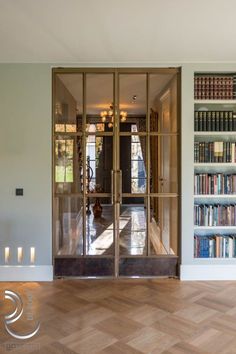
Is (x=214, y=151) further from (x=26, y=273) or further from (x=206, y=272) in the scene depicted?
(x=26, y=273)

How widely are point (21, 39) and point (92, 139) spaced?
138cm

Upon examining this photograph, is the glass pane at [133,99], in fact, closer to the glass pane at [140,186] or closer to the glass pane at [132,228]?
the glass pane at [140,186]

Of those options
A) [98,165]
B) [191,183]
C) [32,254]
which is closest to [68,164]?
[98,165]

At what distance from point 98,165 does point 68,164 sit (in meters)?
0.38

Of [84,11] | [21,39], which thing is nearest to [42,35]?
[21,39]

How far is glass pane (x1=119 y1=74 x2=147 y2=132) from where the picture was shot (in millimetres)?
4215

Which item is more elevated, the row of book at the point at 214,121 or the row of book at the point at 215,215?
the row of book at the point at 214,121

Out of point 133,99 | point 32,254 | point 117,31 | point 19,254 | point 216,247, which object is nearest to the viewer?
point 117,31

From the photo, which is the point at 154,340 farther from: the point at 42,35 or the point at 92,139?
the point at 42,35

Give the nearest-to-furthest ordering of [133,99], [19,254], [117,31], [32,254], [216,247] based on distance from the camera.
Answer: [117,31] → [32,254] → [19,254] → [133,99] → [216,247]

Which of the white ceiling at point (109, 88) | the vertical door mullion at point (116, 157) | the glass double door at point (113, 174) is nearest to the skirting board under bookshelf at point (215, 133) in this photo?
the glass double door at point (113, 174)

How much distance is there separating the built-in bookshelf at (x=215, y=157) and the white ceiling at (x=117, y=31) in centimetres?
36

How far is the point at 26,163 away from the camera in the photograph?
4.25m

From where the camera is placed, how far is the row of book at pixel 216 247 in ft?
14.2
